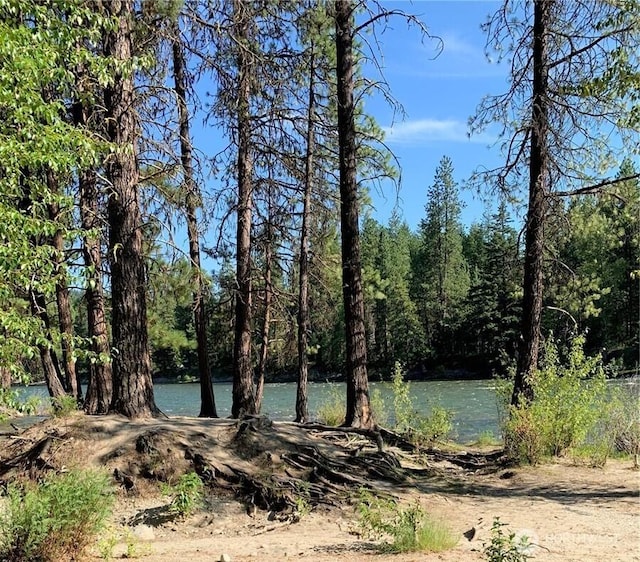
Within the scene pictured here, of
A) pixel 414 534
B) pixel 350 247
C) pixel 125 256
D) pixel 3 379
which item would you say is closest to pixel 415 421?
pixel 350 247

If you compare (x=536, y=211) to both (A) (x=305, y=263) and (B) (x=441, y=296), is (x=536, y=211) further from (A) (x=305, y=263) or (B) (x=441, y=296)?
(B) (x=441, y=296)

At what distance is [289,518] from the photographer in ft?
19.3

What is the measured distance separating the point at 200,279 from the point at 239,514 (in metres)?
3.97

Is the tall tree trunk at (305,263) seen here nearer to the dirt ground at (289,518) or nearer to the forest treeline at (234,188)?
the forest treeline at (234,188)

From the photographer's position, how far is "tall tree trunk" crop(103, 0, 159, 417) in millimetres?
7555

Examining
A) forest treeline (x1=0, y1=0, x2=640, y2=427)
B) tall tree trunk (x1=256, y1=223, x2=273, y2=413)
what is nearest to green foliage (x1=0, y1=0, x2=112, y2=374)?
forest treeline (x1=0, y1=0, x2=640, y2=427)

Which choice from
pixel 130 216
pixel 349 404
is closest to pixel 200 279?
pixel 130 216

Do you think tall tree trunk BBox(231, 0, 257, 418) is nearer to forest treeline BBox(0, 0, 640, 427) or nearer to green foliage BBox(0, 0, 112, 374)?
forest treeline BBox(0, 0, 640, 427)

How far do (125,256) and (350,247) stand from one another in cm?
362

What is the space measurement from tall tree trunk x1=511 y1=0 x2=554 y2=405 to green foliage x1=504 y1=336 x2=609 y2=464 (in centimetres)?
65

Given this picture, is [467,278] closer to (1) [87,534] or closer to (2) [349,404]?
(2) [349,404]

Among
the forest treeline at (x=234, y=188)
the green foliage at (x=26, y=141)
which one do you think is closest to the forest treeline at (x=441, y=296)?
the forest treeline at (x=234, y=188)

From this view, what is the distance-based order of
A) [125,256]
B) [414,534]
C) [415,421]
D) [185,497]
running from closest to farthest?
[414,534] → [185,497] → [125,256] → [415,421]

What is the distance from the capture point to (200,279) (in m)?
9.01
